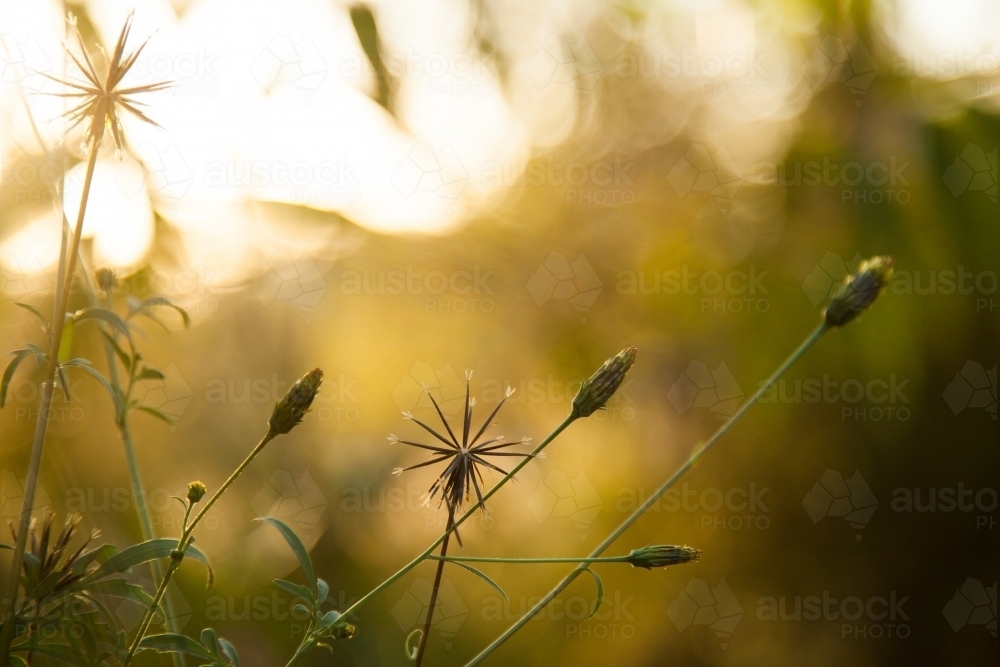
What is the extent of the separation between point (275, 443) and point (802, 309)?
1.06 metres

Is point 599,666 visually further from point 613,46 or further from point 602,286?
point 613,46

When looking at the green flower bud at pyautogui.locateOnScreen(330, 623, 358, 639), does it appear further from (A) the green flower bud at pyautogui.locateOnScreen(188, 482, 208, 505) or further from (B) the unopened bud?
(B) the unopened bud

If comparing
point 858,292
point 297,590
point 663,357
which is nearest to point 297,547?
point 297,590

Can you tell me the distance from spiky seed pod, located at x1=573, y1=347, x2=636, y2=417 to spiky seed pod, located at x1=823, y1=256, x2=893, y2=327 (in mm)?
120

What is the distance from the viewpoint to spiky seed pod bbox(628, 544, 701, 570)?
36 centimetres

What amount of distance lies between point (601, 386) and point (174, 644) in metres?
0.25

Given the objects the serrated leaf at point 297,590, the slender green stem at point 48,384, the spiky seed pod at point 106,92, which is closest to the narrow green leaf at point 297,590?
the serrated leaf at point 297,590

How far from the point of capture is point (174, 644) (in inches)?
12.6

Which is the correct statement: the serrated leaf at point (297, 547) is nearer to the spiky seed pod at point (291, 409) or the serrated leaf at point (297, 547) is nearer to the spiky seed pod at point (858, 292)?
the spiky seed pod at point (291, 409)

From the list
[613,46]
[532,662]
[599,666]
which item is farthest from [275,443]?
[613,46]

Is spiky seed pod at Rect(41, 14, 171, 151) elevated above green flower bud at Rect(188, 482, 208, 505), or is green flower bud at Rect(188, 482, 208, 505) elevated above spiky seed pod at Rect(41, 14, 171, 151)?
spiky seed pod at Rect(41, 14, 171, 151)

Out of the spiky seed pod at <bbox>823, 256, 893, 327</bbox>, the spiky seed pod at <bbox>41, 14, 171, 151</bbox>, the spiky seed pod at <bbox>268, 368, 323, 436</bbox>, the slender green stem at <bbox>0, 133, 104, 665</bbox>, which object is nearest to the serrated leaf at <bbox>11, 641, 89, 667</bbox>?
the slender green stem at <bbox>0, 133, 104, 665</bbox>

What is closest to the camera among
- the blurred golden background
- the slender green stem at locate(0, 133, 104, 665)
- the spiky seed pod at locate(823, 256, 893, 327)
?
the slender green stem at locate(0, 133, 104, 665)

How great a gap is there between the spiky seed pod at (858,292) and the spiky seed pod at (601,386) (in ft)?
0.39
